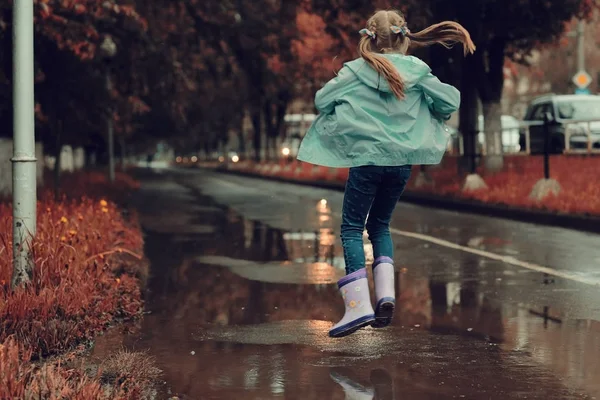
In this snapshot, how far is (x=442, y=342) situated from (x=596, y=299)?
236cm

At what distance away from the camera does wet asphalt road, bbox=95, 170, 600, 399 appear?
6.17 meters

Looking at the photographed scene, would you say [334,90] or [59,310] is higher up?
[334,90]

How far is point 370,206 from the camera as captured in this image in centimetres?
721

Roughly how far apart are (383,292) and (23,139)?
294cm

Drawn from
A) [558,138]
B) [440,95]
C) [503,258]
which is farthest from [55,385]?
[558,138]

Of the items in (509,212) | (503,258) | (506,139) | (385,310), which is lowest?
(503,258)

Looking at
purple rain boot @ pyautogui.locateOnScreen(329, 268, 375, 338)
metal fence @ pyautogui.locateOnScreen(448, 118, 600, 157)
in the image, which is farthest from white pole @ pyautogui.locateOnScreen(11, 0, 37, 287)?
metal fence @ pyautogui.locateOnScreen(448, 118, 600, 157)

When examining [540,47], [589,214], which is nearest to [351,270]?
[589,214]

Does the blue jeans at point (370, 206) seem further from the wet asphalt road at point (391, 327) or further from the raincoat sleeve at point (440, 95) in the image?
the wet asphalt road at point (391, 327)

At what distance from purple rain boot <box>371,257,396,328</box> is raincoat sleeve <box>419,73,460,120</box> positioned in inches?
39.6

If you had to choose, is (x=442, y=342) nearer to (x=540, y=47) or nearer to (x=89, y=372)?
(x=89, y=372)

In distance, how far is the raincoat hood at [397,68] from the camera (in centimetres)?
693

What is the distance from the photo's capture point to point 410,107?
7.03 metres

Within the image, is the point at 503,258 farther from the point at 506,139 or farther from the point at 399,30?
the point at 506,139
